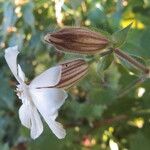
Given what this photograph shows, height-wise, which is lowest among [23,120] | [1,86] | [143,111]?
[143,111]

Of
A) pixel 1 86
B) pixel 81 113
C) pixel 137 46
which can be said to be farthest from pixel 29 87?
pixel 81 113

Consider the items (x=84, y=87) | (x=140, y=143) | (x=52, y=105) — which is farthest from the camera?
(x=84, y=87)

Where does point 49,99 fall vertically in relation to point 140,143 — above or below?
above

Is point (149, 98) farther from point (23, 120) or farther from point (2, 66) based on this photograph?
point (23, 120)

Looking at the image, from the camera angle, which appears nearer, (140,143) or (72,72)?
(72,72)

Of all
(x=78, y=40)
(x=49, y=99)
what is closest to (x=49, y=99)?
(x=49, y=99)

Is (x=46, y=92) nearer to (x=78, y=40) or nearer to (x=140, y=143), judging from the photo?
(x=78, y=40)

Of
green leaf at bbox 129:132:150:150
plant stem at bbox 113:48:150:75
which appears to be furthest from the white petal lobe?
green leaf at bbox 129:132:150:150
